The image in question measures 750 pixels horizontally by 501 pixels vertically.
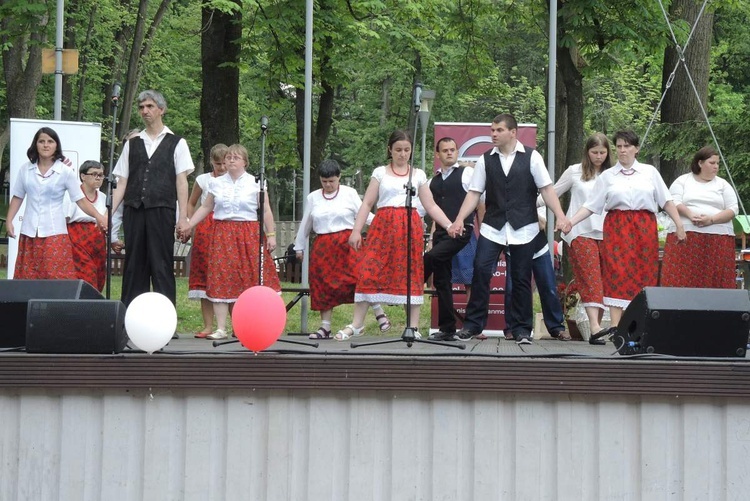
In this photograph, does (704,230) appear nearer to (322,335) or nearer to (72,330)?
(322,335)

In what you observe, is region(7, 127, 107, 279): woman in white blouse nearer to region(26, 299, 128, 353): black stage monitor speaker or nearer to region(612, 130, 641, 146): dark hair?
region(26, 299, 128, 353): black stage monitor speaker

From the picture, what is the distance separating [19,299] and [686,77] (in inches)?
489

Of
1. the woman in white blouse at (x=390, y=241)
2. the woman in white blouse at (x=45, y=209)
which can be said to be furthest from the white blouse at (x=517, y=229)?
the woman in white blouse at (x=45, y=209)

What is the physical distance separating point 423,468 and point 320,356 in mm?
715

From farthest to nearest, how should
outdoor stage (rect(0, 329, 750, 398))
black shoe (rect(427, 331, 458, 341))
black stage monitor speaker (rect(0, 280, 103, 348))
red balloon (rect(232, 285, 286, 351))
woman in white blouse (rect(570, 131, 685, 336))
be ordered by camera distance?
1. woman in white blouse (rect(570, 131, 685, 336))
2. black shoe (rect(427, 331, 458, 341))
3. black stage monitor speaker (rect(0, 280, 103, 348))
4. red balloon (rect(232, 285, 286, 351))
5. outdoor stage (rect(0, 329, 750, 398))

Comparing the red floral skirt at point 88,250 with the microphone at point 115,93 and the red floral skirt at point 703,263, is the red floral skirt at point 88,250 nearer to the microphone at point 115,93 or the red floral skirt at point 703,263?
the microphone at point 115,93

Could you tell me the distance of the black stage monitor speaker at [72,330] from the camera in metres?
5.67

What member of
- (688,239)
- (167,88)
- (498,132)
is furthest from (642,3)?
(167,88)

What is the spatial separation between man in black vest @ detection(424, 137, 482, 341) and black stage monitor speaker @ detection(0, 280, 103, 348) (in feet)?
12.1

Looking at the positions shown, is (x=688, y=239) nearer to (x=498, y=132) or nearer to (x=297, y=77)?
(x=498, y=132)

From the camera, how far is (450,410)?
5496mm

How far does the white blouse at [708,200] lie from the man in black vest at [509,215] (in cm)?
137

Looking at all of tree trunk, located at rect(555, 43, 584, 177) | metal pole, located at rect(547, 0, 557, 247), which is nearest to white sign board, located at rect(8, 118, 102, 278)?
metal pole, located at rect(547, 0, 557, 247)

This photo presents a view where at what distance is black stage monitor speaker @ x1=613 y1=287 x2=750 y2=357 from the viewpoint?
19.3ft
